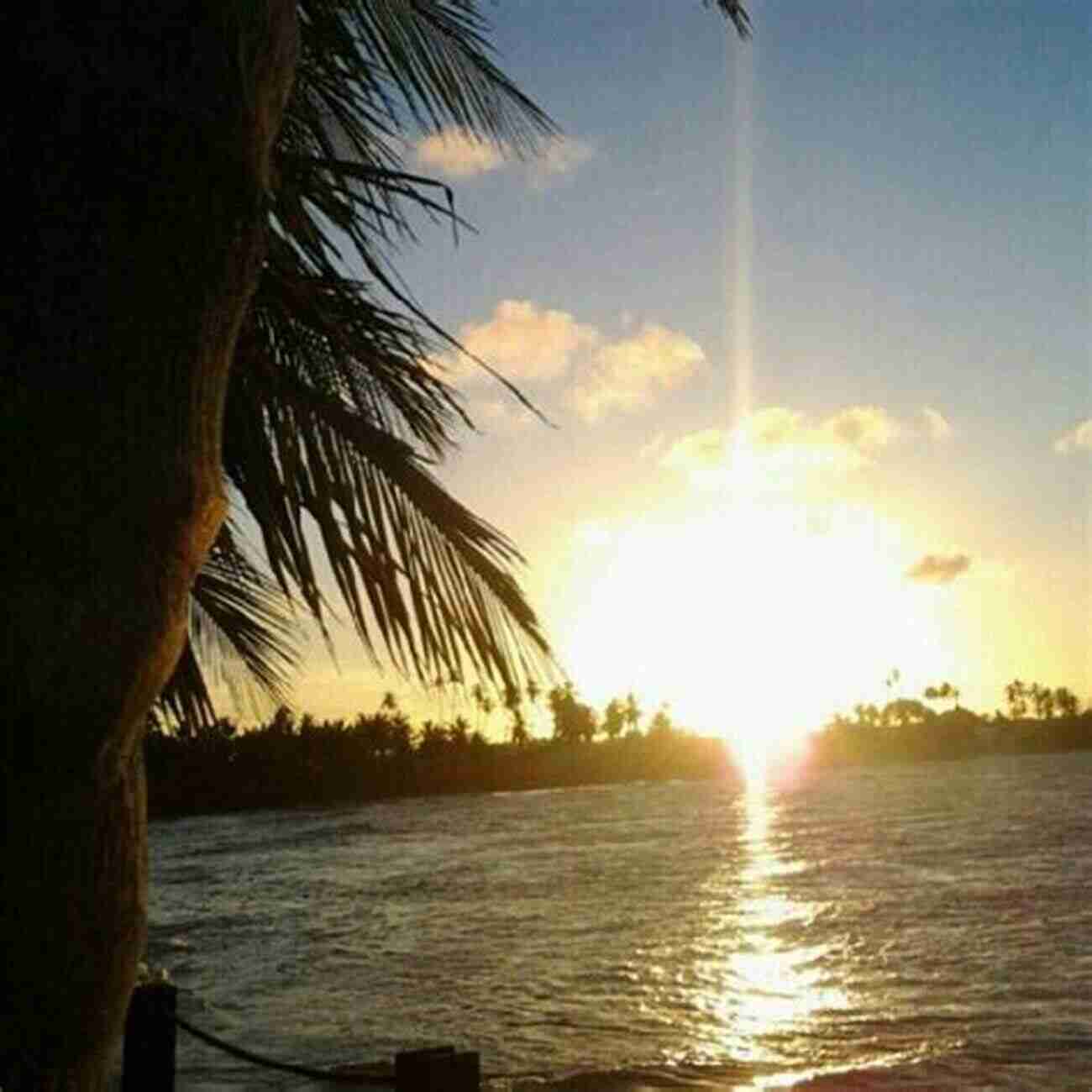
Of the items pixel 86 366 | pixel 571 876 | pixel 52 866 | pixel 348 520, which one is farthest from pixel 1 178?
pixel 571 876

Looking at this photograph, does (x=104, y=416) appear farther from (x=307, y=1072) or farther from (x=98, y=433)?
(x=307, y=1072)

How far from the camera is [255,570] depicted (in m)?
3.39

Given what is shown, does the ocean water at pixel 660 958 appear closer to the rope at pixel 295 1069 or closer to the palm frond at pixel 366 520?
the rope at pixel 295 1069

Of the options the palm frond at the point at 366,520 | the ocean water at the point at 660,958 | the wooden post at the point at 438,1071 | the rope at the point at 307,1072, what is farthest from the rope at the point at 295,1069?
the ocean water at the point at 660,958

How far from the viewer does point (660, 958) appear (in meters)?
31.7

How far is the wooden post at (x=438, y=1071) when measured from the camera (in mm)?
3373

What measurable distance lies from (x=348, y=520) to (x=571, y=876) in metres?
58.8

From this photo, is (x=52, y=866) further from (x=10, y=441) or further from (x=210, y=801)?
(x=210, y=801)

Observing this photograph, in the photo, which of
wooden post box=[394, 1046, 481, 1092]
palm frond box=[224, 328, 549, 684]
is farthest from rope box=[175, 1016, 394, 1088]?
palm frond box=[224, 328, 549, 684]

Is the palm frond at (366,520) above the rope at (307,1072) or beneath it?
above

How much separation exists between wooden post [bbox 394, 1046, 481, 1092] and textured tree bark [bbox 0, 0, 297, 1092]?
205cm

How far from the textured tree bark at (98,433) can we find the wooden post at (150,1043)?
314 centimetres

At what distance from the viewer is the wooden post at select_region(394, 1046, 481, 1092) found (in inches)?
133

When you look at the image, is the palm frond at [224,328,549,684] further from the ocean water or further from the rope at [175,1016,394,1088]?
the ocean water
